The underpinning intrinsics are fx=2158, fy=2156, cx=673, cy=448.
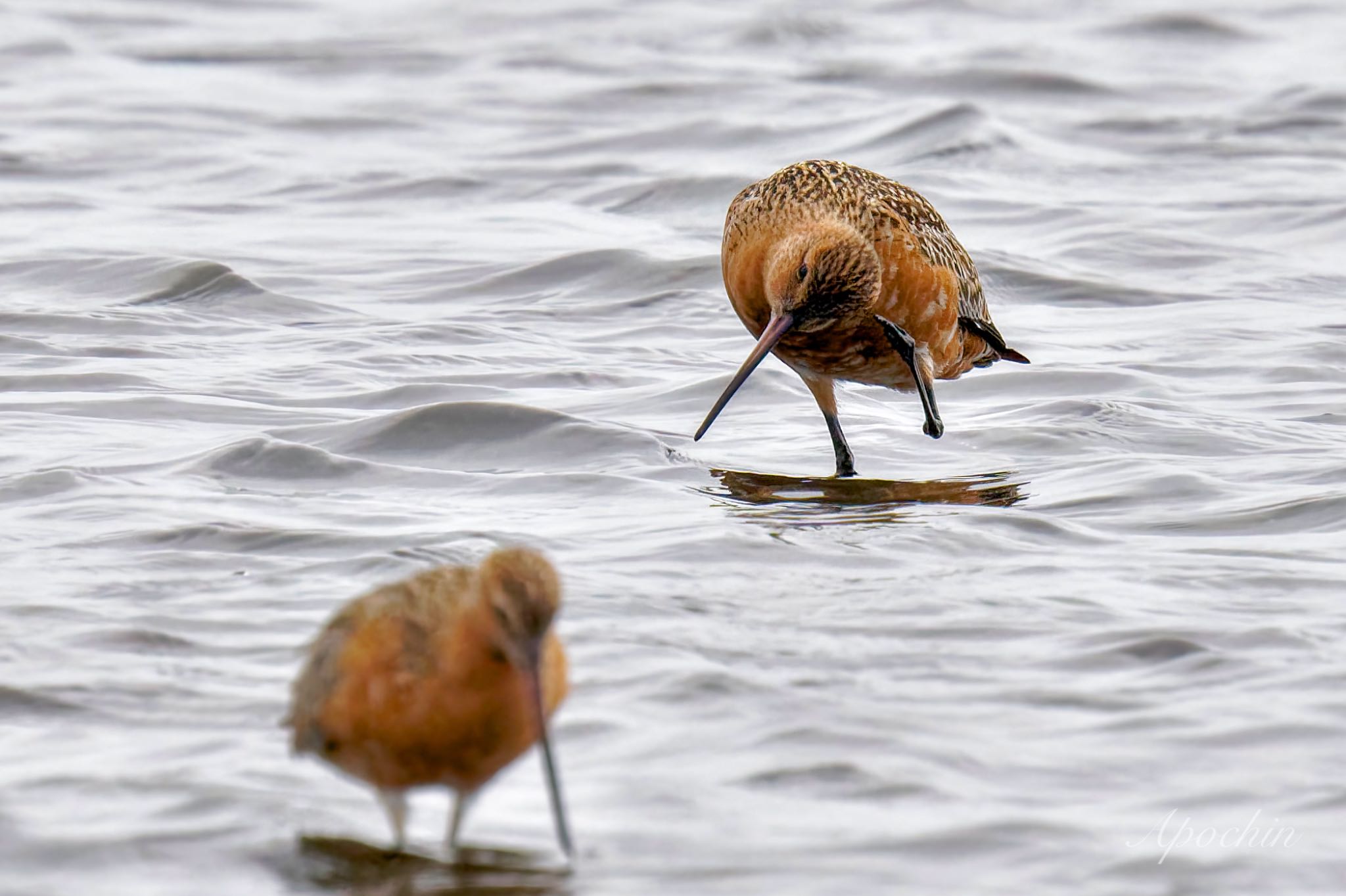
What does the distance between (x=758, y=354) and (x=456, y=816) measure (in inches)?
157

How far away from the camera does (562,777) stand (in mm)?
5309

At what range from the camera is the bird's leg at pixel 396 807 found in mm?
4883

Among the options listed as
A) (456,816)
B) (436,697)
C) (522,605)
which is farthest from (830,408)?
(522,605)

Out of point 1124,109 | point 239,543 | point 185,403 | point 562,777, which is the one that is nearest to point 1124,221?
point 1124,109

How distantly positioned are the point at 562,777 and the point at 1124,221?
9476mm

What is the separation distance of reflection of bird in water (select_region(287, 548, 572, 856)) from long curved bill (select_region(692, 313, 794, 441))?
3.78 m

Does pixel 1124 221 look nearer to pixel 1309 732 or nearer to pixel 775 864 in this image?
pixel 1309 732

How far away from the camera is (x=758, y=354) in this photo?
864 cm

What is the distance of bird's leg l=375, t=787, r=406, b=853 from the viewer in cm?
488

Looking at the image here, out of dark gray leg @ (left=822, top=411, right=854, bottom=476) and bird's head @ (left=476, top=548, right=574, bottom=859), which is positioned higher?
bird's head @ (left=476, top=548, right=574, bottom=859)

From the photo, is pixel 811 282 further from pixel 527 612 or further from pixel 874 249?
pixel 527 612

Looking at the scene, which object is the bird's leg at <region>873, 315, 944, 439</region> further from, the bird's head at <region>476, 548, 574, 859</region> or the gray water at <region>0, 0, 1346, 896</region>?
the bird's head at <region>476, 548, 574, 859</region>
